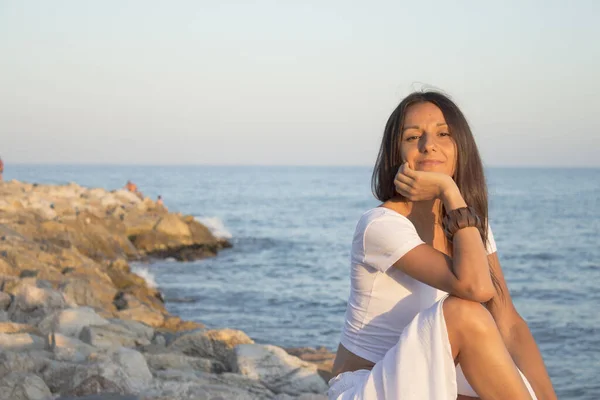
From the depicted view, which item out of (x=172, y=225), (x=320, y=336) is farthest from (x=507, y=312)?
(x=172, y=225)

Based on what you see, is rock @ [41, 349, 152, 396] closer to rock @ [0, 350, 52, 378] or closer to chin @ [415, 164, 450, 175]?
rock @ [0, 350, 52, 378]

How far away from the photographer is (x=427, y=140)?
3.14m

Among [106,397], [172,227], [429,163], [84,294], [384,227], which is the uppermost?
[429,163]

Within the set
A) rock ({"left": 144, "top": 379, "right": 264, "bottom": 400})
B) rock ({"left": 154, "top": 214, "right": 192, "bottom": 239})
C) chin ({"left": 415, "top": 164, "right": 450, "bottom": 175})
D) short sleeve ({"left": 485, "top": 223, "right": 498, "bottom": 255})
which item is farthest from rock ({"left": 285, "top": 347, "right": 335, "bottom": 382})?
rock ({"left": 154, "top": 214, "right": 192, "bottom": 239})

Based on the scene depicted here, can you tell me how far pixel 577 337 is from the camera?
35.9 feet

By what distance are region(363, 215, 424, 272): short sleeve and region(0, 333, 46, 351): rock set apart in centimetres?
334

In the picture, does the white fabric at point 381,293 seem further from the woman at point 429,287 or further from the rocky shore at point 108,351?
the rocky shore at point 108,351

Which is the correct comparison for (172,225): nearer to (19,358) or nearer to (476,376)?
(19,358)

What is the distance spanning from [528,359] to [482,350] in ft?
2.03

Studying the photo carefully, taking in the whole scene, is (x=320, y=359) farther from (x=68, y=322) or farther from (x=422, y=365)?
(x=422, y=365)

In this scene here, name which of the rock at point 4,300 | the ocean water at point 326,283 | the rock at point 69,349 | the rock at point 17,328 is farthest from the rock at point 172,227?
the rock at point 69,349

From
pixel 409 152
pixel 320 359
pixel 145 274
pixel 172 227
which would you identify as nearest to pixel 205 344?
pixel 320 359

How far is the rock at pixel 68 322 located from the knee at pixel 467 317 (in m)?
4.07

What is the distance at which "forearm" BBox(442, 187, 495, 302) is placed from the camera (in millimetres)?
2693
